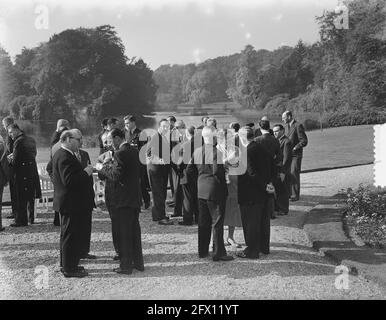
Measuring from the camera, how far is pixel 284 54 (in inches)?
808

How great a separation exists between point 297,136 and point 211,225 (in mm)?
4868

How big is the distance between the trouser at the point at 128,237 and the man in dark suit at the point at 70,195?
1.83 feet

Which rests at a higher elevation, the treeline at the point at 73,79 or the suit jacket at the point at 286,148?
the treeline at the point at 73,79

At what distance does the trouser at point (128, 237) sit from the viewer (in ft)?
22.2

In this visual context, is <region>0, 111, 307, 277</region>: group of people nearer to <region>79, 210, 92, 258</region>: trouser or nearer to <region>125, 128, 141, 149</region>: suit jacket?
<region>79, 210, 92, 258</region>: trouser

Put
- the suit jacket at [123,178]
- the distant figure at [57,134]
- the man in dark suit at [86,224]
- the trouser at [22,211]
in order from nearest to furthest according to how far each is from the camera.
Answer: the suit jacket at [123,178], the man in dark suit at [86,224], the distant figure at [57,134], the trouser at [22,211]

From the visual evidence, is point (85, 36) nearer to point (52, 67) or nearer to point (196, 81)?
point (52, 67)

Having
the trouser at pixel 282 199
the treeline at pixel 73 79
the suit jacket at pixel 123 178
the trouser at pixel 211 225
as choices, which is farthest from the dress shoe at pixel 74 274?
the treeline at pixel 73 79

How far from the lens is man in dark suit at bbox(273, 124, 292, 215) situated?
1022cm

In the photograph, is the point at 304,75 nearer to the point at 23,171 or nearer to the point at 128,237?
the point at 23,171

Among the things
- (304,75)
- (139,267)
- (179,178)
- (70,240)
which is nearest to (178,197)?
(179,178)

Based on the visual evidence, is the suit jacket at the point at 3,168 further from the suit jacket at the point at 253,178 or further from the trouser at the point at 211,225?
the suit jacket at the point at 253,178

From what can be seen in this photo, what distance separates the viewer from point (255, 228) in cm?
741

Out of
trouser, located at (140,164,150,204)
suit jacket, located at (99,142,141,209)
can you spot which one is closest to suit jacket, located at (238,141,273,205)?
suit jacket, located at (99,142,141,209)
